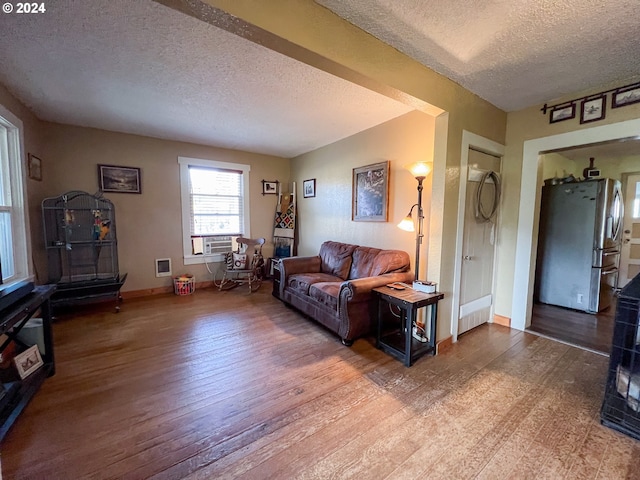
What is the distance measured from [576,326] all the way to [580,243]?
1.19 meters

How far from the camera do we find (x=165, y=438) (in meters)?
1.53

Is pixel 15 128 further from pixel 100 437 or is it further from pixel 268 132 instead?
pixel 100 437

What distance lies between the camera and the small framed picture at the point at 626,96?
2203 mm

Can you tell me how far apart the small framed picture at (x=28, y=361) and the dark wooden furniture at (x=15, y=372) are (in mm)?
30

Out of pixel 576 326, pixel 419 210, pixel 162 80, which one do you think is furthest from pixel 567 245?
pixel 162 80

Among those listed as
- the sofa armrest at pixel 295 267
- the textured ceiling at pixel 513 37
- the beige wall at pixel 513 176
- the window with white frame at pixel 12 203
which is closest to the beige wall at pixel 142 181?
the window with white frame at pixel 12 203

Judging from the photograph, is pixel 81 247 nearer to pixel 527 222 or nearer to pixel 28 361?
pixel 28 361

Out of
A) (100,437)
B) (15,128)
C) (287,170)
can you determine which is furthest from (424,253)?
(15,128)

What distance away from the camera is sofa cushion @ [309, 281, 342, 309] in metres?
2.79

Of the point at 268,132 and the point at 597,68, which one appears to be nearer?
the point at 597,68

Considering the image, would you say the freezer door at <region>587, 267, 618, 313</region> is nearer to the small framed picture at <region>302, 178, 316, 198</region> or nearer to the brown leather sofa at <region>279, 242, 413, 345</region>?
the brown leather sofa at <region>279, 242, 413, 345</region>

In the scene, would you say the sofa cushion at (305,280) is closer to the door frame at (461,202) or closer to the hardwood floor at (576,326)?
the door frame at (461,202)

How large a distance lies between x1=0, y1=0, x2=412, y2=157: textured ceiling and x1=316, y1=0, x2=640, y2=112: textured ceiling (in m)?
0.72

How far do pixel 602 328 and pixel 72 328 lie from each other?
593 centimetres
